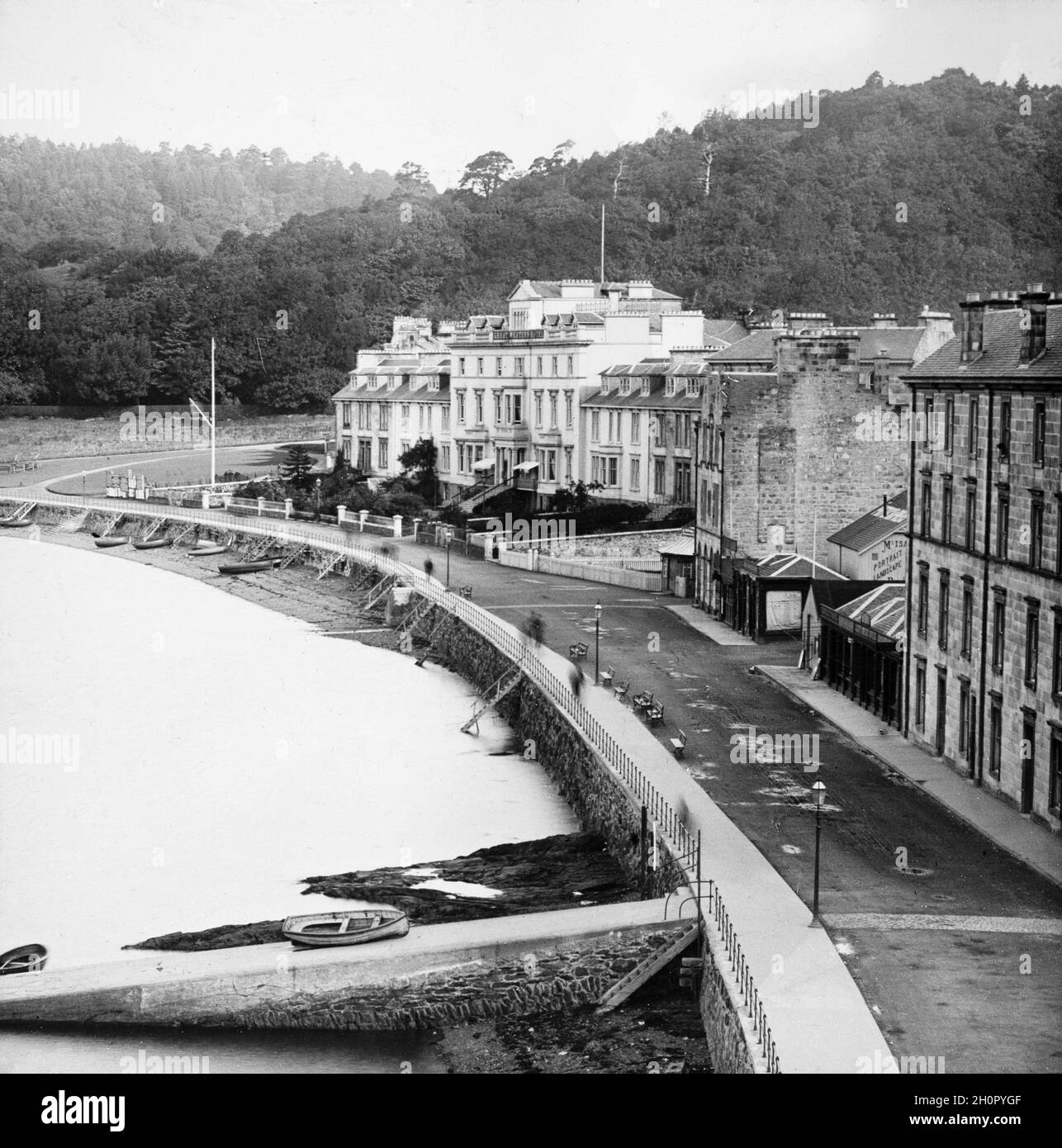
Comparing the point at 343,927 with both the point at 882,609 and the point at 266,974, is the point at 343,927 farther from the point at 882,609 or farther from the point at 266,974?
the point at 882,609

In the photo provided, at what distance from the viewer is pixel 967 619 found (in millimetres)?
34250

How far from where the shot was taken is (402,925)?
89.4ft

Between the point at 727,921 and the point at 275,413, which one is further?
the point at 275,413

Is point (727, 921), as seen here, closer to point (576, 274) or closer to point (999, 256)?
point (999, 256)

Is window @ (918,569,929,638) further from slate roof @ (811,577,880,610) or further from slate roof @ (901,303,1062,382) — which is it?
slate roof @ (811,577,880,610)

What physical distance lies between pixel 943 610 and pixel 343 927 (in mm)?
14624

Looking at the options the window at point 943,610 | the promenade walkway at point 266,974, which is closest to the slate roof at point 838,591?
the window at point 943,610

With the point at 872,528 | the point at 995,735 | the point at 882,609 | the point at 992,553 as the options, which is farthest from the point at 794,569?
the point at 995,735

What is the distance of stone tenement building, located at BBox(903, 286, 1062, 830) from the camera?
99.3 ft

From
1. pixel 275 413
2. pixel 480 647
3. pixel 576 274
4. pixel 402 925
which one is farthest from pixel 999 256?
pixel 402 925

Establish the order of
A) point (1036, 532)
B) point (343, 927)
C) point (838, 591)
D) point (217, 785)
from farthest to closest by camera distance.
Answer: point (838, 591) < point (217, 785) < point (1036, 532) < point (343, 927)

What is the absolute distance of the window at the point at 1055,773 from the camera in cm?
2952
